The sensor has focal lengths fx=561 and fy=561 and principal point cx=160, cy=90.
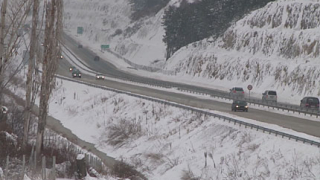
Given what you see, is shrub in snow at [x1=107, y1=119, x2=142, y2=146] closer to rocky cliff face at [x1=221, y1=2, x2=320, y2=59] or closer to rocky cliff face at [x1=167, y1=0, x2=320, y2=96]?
rocky cliff face at [x1=167, y1=0, x2=320, y2=96]

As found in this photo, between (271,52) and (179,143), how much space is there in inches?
1543

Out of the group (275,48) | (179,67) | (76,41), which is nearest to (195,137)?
(275,48)

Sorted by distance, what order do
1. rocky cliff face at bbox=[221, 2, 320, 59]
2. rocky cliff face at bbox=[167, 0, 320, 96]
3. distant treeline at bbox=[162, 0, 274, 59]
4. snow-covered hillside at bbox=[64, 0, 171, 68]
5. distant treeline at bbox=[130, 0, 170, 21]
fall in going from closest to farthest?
rocky cliff face at bbox=[167, 0, 320, 96] < rocky cliff face at bbox=[221, 2, 320, 59] < distant treeline at bbox=[162, 0, 274, 59] < snow-covered hillside at bbox=[64, 0, 171, 68] < distant treeline at bbox=[130, 0, 170, 21]

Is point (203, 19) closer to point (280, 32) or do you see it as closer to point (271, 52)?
point (280, 32)

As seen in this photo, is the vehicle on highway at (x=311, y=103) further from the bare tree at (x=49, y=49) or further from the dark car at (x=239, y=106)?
the bare tree at (x=49, y=49)

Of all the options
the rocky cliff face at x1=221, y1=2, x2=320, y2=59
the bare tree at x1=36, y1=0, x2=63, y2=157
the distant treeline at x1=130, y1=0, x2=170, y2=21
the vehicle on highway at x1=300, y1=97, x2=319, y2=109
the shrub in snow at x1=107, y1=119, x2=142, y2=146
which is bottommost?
the shrub in snow at x1=107, y1=119, x2=142, y2=146

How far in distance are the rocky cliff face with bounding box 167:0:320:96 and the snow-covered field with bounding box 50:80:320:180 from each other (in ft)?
64.6

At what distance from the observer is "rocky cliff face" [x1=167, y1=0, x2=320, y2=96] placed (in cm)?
6694

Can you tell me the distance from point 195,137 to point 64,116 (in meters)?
28.3

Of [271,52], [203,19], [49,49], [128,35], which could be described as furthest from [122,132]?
[128,35]

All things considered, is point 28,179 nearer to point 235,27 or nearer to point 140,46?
point 235,27

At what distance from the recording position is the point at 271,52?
3027 inches

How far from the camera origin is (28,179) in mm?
17859

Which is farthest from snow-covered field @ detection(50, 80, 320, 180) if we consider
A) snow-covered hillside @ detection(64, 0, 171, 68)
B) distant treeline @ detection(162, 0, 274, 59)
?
snow-covered hillside @ detection(64, 0, 171, 68)
